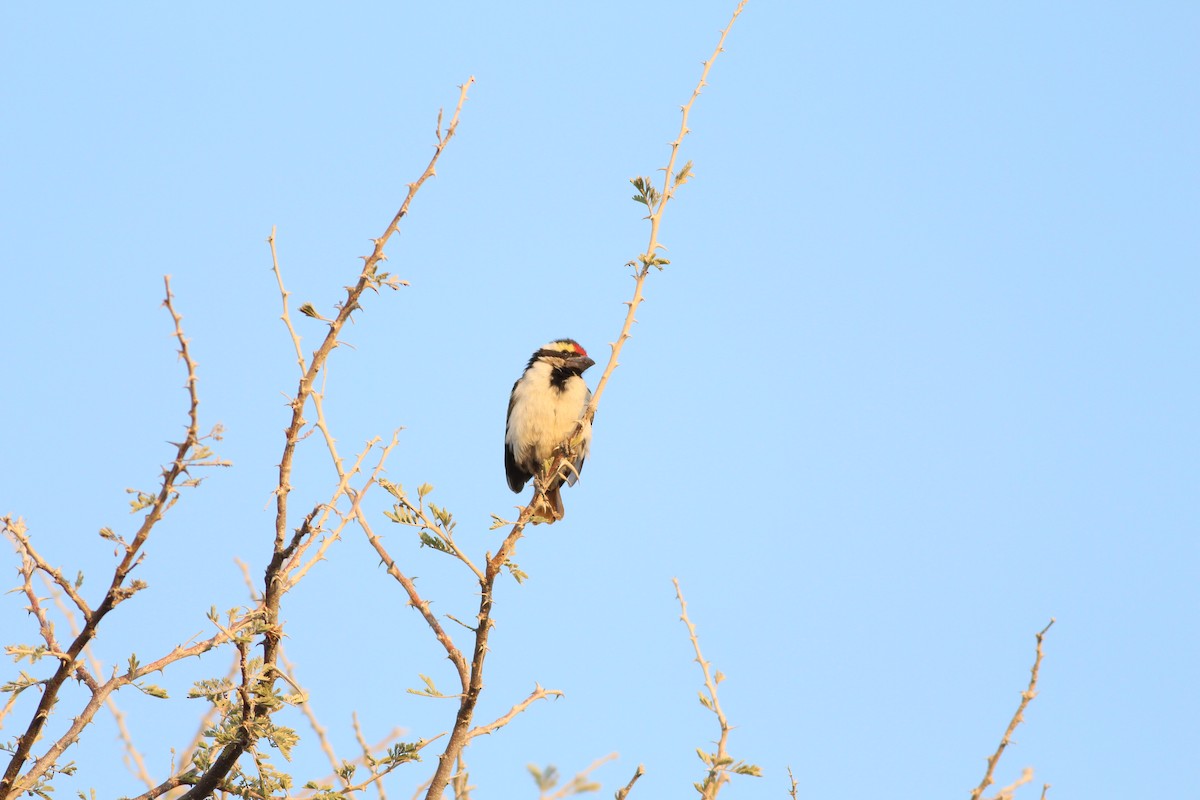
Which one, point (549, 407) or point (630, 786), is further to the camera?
point (549, 407)

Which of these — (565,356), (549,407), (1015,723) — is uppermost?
(565,356)

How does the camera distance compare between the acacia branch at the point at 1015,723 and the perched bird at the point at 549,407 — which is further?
the perched bird at the point at 549,407

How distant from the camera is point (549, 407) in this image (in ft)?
28.7

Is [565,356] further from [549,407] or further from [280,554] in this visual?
[280,554]

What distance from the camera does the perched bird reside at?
28.7ft

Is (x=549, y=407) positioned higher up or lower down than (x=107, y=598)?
higher up

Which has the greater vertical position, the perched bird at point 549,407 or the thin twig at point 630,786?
the perched bird at point 549,407

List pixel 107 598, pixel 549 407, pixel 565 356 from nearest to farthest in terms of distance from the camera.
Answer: pixel 107 598 → pixel 549 407 → pixel 565 356

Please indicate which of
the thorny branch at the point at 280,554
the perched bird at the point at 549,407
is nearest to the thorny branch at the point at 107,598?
the thorny branch at the point at 280,554

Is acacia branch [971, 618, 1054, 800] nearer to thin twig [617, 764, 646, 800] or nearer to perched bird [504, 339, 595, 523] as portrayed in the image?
thin twig [617, 764, 646, 800]

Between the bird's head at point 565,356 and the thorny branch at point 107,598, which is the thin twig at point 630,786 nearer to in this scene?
the thorny branch at point 107,598

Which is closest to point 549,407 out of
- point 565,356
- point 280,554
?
point 565,356

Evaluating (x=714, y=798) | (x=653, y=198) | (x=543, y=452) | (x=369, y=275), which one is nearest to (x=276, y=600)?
(x=369, y=275)

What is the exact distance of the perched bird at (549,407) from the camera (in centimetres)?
873
